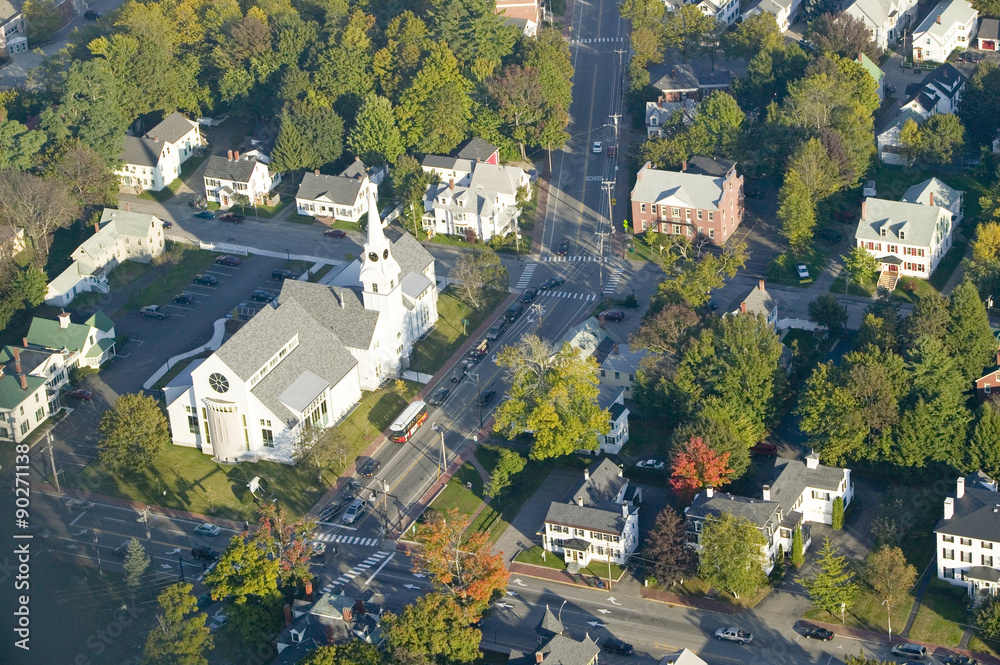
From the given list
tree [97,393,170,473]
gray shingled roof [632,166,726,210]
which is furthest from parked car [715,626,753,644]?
gray shingled roof [632,166,726,210]

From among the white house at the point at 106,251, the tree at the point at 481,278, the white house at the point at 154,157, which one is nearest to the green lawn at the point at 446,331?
the tree at the point at 481,278

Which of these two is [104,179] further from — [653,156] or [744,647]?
[744,647]

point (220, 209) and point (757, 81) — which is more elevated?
point (757, 81)

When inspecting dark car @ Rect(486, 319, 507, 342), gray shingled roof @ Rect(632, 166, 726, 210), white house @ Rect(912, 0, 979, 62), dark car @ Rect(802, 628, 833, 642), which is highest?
white house @ Rect(912, 0, 979, 62)

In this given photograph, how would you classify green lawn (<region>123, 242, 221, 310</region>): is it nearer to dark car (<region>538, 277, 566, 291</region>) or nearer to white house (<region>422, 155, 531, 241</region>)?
white house (<region>422, 155, 531, 241</region>)

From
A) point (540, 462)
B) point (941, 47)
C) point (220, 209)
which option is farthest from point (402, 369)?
point (941, 47)

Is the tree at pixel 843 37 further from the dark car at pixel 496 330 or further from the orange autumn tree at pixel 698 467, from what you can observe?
the orange autumn tree at pixel 698 467
